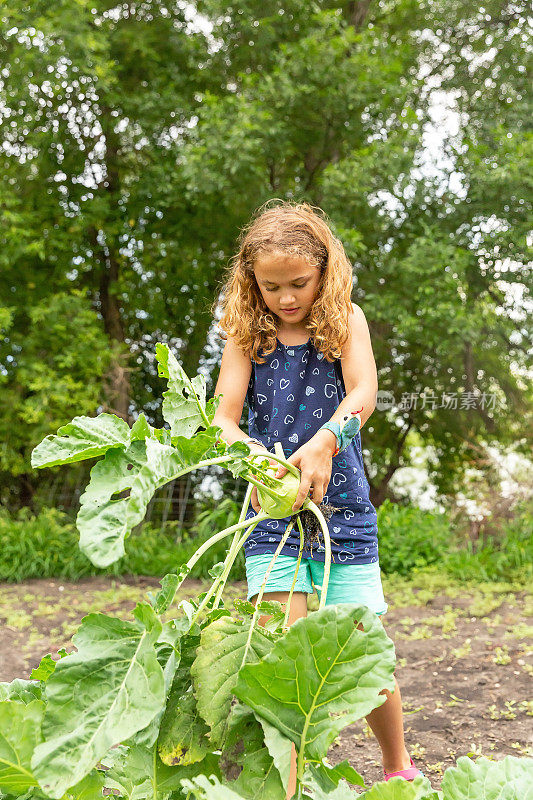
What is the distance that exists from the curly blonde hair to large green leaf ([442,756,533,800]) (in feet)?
3.26

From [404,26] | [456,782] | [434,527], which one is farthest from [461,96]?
[456,782]

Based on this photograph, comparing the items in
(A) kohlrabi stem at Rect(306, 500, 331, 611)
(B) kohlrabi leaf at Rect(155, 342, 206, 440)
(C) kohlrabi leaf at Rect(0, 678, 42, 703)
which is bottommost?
(C) kohlrabi leaf at Rect(0, 678, 42, 703)

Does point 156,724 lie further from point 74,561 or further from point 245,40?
point 245,40

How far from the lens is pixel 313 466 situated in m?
1.54

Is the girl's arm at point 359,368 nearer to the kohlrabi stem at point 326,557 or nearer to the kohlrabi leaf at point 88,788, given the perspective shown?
the kohlrabi stem at point 326,557

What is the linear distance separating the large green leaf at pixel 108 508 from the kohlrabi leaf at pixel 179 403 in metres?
0.10

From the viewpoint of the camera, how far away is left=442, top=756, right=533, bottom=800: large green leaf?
118cm

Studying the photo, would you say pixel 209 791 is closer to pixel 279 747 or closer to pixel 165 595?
pixel 279 747

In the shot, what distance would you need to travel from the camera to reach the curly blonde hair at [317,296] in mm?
1888

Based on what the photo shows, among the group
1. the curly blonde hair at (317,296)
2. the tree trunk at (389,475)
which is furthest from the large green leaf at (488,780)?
the tree trunk at (389,475)

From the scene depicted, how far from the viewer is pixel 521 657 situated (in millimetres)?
3592

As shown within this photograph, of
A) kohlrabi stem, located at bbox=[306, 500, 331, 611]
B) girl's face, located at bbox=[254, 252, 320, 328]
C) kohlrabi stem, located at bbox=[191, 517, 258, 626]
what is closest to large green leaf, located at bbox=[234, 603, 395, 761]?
kohlrabi stem, located at bbox=[306, 500, 331, 611]

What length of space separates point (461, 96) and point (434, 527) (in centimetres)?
408

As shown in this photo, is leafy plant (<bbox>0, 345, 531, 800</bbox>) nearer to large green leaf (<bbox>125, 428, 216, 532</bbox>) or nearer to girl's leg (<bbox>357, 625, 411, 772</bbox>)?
large green leaf (<bbox>125, 428, 216, 532</bbox>)
